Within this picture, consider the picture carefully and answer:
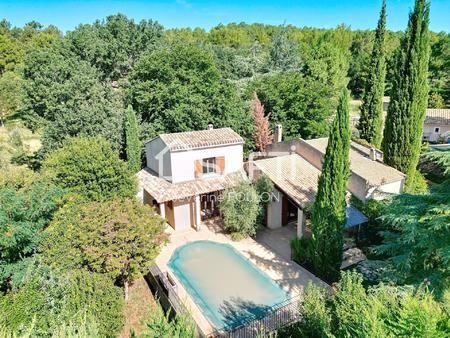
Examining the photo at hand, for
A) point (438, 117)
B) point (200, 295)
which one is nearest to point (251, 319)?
point (200, 295)

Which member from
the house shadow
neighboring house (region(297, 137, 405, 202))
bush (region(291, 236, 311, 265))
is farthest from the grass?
neighboring house (region(297, 137, 405, 202))

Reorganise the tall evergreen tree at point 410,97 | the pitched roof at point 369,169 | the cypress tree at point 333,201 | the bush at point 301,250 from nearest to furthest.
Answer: the cypress tree at point 333,201 → the bush at point 301,250 → the pitched roof at point 369,169 → the tall evergreen tree at point 410,97

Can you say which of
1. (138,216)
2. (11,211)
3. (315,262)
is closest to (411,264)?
(315,262)

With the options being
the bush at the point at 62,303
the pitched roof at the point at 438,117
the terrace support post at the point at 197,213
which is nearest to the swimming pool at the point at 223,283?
the terrace support post at the point at 197,213

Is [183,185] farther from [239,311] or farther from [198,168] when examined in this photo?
[239,311]

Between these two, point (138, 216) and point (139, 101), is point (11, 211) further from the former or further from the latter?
point (139, 101)

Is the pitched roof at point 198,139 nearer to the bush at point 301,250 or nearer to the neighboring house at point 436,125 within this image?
the bush at point 301,250

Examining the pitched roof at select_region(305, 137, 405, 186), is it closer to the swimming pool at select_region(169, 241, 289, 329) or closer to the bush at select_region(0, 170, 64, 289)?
the swimming pool at select_region(169, 241, 289, 329)
